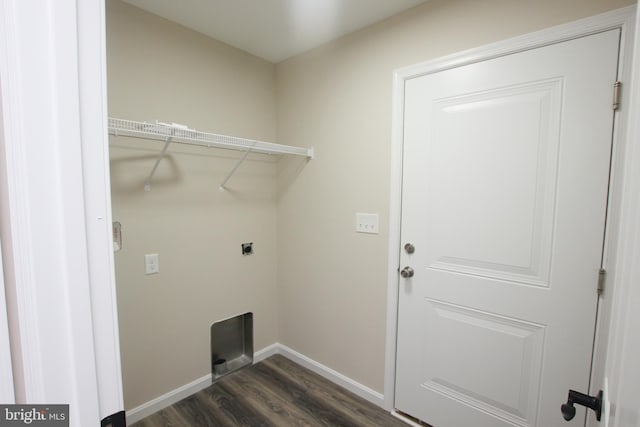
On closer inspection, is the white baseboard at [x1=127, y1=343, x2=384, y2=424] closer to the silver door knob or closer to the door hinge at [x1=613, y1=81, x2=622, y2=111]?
the silver door knob

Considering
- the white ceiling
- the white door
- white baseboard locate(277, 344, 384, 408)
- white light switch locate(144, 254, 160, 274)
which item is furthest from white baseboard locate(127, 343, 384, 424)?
the white ceiling

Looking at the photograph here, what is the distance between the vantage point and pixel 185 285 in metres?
2.02

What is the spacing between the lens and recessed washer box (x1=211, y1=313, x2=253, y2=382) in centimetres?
233

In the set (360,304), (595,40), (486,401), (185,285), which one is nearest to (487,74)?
(595,40)

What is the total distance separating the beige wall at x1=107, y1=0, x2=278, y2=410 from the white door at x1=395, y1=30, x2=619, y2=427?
4.04 feet

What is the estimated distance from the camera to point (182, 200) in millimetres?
1967

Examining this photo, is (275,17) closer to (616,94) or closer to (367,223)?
(367,223)

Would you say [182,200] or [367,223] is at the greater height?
[182,200]

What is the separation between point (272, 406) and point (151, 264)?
1.22 meters

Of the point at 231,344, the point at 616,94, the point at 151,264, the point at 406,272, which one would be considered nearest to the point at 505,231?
the point at 406,272

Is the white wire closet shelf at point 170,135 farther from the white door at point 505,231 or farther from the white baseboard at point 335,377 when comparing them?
the white baseboard at point 335,377

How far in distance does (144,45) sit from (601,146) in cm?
239

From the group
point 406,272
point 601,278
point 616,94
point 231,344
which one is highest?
point 616,94

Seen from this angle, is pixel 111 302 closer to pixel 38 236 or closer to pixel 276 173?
pixel 38 236
